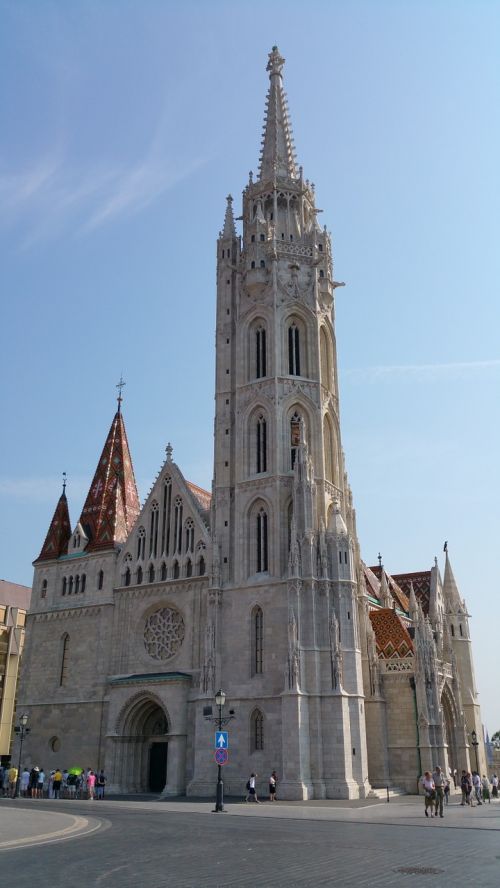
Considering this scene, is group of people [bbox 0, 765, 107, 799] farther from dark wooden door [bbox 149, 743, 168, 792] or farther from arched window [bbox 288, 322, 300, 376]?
arched window [bbox 288, 322, 300, 376]

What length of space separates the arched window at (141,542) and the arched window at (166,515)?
152 centimetres

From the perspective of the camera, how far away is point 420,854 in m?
13.7

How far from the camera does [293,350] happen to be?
4412 centimetres

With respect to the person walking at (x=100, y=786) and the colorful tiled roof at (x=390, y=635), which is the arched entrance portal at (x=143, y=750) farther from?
the colorful tiled roof at (x=390, y=635)

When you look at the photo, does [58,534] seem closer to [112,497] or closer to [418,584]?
[112,497]

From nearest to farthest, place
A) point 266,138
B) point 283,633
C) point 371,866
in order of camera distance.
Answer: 1. point 371,866
2. point 283,633
3. point 266,138

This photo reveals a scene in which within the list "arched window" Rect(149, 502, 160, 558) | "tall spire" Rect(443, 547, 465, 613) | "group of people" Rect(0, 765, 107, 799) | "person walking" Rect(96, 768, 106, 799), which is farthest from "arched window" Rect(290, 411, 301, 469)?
"tall spire" Rect(443, 547, 465, 613)

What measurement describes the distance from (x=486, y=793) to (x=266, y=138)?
139ft

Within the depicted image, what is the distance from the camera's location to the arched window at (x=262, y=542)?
3928cm

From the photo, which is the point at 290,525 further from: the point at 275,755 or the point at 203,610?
the point at 275,755

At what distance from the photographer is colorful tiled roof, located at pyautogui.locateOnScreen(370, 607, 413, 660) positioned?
40.2 m

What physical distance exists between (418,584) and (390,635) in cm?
1804

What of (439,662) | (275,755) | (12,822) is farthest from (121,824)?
(439,662)

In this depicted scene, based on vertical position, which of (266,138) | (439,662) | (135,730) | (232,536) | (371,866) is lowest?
(371,866)
